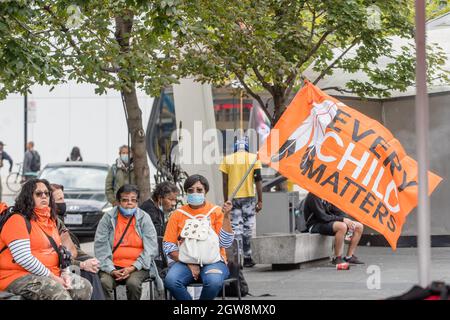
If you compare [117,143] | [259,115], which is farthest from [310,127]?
[117,143]

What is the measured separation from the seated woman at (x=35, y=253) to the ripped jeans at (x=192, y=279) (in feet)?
3.52

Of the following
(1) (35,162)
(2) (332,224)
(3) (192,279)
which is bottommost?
(3) (192,279)

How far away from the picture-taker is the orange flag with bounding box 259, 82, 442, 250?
991 cm

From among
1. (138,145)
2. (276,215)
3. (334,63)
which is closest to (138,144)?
(138,145)

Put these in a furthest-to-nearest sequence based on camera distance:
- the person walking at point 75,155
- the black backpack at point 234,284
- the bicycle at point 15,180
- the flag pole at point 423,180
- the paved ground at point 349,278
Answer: the bicycle at point 15,180
the person walking at point 75,155
the paved ground at point 349,278
the black backpack at point 234,284
the flag pole at point 423,180

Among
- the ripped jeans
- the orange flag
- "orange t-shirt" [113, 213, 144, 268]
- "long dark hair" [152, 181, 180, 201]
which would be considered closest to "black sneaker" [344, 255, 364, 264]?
"long dark hair" [152, 181, 180, 201]

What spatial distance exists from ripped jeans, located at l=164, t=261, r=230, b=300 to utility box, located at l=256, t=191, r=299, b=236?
5663 millimetres

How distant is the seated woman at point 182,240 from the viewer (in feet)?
32.4

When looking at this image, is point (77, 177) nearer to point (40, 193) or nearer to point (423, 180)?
point (40, 193)

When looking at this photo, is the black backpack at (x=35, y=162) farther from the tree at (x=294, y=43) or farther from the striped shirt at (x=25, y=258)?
the striped shirt at (x=25, y=258)

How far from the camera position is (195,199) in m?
10.4

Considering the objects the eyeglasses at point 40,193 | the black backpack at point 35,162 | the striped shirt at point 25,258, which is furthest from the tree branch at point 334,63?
the black backpack at point 35,162

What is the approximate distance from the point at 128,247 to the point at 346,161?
2.20 m
